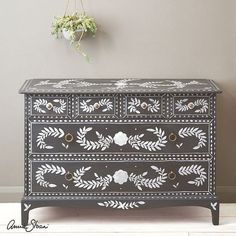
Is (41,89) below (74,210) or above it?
above

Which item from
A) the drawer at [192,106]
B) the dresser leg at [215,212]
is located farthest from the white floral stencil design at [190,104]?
the dresser leg at [215,212]

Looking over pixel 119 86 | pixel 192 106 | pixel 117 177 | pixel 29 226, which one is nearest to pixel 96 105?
pixel 119 86

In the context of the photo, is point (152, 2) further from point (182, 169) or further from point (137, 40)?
point (182, 169)

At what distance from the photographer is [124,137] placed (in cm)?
363

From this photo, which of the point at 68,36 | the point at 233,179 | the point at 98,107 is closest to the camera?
the point at 98,107

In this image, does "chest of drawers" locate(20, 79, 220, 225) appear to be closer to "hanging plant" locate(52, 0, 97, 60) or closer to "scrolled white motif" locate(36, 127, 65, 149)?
"scrolled white motif" locate(36, 127, 65, 149)

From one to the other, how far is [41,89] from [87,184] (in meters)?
0.60

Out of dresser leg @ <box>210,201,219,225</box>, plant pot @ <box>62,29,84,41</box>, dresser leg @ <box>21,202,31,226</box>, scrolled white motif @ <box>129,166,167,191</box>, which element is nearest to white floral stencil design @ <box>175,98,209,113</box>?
scrolled white motif @ <box>129,166,167,191</box>

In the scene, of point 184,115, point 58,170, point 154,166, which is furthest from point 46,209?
point 184,115

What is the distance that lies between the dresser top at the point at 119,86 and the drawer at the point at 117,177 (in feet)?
1.35

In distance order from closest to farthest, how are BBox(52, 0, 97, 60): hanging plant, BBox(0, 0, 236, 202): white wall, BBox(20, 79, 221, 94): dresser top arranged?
BBox(20, 79, 221, 94): dresser top, BBox(52, 0, 97, 60): hanging plant, BBox(0, 0, 236, 202): white wall

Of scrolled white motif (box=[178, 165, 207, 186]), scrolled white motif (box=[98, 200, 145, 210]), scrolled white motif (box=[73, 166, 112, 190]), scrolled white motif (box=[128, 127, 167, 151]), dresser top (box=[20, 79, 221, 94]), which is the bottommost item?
scrolled white motif (box=[98, 200, 145, 210])

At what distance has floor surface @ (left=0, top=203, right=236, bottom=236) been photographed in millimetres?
3619

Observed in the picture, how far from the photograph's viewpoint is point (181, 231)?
3.63 m
